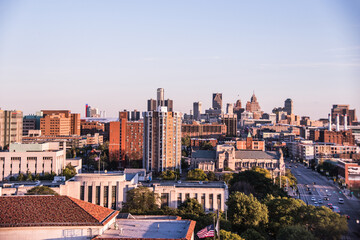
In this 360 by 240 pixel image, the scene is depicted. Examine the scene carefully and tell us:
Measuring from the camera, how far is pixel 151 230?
70.7 ft

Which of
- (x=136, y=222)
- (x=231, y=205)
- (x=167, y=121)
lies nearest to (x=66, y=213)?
(x=136, y=222)

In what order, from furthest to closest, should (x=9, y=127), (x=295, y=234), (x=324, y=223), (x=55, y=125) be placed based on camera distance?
(x=55, y=125) < (x=9, y=127) < (x=324, y=223) < (x=295, y=234)

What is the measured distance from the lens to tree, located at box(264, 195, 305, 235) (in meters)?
32.4

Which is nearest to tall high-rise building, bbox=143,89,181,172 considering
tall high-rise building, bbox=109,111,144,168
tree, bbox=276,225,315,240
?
tall high-rise building, bbox=109,111,144,168

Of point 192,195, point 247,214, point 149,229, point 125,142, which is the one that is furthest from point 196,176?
point 149,229

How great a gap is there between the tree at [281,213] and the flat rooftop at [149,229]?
13226mm

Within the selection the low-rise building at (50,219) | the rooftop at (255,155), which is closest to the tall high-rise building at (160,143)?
the rooftop at (255,155)

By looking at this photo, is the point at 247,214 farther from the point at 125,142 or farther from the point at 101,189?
the point at 125,142

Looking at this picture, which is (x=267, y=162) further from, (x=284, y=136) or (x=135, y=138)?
(x=284, y=136)

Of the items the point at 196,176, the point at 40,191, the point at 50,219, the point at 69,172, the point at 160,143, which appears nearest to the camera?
the point at 50,219

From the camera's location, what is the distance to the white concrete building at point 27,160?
223 feet

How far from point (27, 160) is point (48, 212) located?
176 feet

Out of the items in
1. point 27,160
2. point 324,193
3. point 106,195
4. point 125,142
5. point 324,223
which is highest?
point 125,142

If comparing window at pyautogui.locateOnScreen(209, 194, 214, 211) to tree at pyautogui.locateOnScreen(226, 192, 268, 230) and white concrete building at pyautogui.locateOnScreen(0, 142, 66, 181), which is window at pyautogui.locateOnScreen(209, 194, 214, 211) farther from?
white concrete building at pyautogui.locateOnScreen(0, 142, 66, 181)
